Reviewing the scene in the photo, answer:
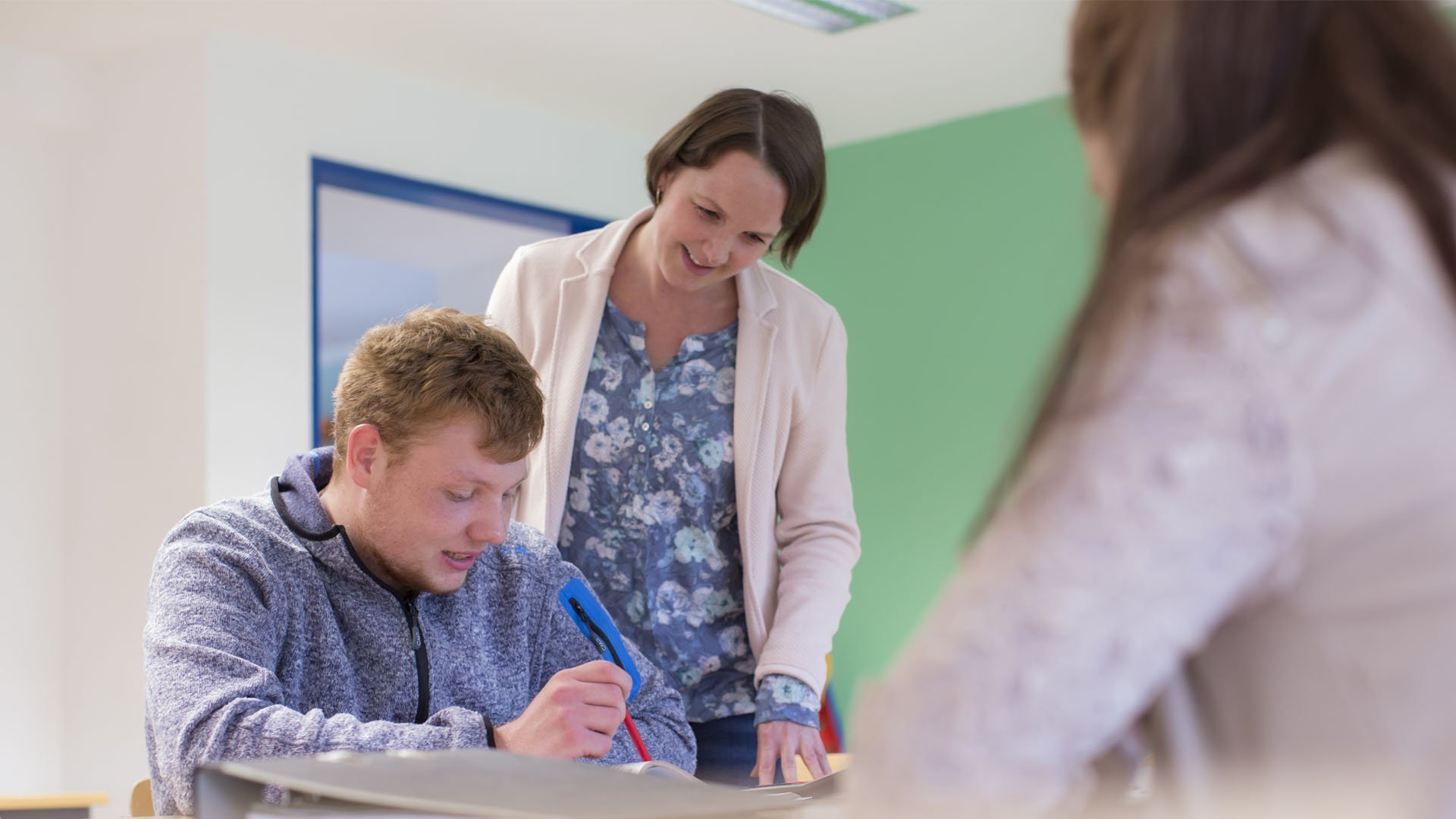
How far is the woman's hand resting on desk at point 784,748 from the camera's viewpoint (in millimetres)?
1750

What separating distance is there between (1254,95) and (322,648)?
42.7 inches

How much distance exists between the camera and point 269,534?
4.64 feet

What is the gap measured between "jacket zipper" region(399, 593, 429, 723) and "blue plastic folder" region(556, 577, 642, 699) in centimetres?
18

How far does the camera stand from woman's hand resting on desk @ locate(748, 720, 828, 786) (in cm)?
175

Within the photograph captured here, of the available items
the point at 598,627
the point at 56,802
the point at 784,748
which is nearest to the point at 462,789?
the point at 598,627

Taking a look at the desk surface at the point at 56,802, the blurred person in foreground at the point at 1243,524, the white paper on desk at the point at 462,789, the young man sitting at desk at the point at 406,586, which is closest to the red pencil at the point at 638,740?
the young man sitting at desk at the point at 406,586

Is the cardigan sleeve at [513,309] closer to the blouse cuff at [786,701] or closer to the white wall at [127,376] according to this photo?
the blouse cuff at [786,701]

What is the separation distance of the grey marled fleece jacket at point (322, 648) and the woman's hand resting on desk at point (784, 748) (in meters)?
0.16

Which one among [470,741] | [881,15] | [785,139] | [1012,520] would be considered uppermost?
[881,15]

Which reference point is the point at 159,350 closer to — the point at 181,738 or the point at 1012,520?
the point at 181,738

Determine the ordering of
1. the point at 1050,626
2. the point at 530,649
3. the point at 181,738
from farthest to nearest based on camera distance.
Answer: the point at 530,649, the point at 181,738, the point at 1050,626

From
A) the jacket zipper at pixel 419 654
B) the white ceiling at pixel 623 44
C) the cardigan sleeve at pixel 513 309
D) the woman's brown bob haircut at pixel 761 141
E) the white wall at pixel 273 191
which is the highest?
the white ceiling at pixel 623 44

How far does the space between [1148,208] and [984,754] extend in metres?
0.22

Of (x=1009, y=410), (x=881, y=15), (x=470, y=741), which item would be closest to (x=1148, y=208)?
(x=1009, y=410)
